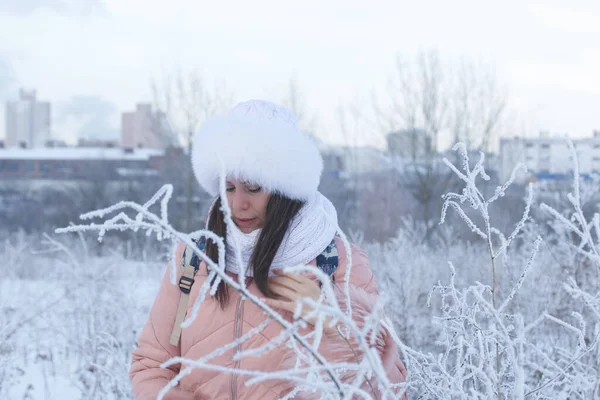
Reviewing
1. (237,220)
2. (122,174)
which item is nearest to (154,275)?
(237,220)

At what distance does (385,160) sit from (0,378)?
595 inches

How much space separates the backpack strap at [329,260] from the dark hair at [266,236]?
4.9 inches

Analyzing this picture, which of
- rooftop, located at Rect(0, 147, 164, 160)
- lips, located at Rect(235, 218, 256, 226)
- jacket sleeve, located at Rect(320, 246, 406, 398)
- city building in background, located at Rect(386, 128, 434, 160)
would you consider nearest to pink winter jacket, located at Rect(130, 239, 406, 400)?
lips, located at Rect(235, 218, 256, 226)

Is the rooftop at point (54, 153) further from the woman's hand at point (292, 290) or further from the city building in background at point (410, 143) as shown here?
the woman's hand at point (292, 290)

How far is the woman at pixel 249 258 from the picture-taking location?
65.9 inches

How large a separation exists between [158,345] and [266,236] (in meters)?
0.44

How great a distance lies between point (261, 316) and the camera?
1.71m

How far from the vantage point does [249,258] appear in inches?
68.5

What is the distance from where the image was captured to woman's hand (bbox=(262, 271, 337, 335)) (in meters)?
1.44

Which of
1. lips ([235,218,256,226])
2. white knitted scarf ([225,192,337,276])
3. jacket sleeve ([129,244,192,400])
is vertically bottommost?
jacket sleeve ([129,244,192,400])

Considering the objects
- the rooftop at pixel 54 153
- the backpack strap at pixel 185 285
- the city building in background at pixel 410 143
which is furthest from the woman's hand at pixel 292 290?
the rooftop at pixel 54 153

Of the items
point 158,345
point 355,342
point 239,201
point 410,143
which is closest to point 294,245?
point 239,201

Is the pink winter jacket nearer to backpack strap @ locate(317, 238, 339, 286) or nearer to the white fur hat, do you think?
backpack strap @ locate(317, 238, 339, 286)

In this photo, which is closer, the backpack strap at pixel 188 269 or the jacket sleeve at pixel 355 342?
the jacket sleeve at pixel 355 342
